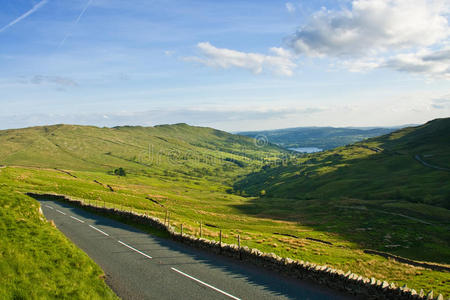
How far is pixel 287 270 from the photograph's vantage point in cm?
2156

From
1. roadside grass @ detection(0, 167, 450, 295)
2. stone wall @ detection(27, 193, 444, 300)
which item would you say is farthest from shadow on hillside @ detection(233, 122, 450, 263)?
stone wall @ detection(27, 193, 444, 300)

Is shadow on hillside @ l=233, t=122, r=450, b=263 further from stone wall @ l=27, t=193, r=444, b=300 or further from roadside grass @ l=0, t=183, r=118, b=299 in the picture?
roadside grass @ l=0, t=183, r=118, b=299

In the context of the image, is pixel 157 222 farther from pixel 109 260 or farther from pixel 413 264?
pixel 413 264

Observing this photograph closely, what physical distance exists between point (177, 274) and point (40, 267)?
895 cm

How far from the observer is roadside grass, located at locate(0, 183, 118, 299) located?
15.3m

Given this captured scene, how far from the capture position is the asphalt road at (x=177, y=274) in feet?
59.7

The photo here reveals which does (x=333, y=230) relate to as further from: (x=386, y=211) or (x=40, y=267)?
(x=40, y=267)

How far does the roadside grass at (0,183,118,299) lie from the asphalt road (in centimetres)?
178

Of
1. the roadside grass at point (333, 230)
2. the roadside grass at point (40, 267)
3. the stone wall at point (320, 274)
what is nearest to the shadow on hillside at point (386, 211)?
the roadside grass at point (333, 230)

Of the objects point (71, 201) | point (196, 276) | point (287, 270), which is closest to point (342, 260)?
point (287, 270)

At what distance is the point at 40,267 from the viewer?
18016 millimetres

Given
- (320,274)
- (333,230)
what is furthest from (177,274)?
(333,230)

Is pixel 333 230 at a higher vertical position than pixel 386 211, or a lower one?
lower

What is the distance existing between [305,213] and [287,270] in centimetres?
10948
